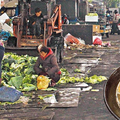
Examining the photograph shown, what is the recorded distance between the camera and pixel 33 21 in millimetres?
11422

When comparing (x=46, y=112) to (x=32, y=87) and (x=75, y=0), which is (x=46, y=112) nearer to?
(x=32, y=87)

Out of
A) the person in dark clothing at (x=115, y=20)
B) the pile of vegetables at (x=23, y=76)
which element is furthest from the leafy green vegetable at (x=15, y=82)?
the person in dark clothing at (x=115, y=20)

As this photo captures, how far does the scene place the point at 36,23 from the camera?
11336 millimetres

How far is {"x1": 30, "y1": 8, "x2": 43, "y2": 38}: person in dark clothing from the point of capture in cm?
1132

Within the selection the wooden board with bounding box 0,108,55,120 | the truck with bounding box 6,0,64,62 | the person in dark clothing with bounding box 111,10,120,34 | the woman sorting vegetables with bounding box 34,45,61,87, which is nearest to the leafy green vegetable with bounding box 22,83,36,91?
the woman sorting vegetables with bounding box 34,45,61,87

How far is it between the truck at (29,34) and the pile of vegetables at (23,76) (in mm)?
1347

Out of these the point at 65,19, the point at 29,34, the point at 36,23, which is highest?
the point at 36,23

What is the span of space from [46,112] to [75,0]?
16.4 m

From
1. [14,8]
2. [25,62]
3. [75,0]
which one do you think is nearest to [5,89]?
[25,62]

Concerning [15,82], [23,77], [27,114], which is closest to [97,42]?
[23,77]

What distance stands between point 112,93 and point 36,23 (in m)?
7.79

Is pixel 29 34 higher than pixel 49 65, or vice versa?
pixel 29 34

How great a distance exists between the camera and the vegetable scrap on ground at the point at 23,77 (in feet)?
25.7

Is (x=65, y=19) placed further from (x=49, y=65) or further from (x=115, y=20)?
(x=49, y=65)
